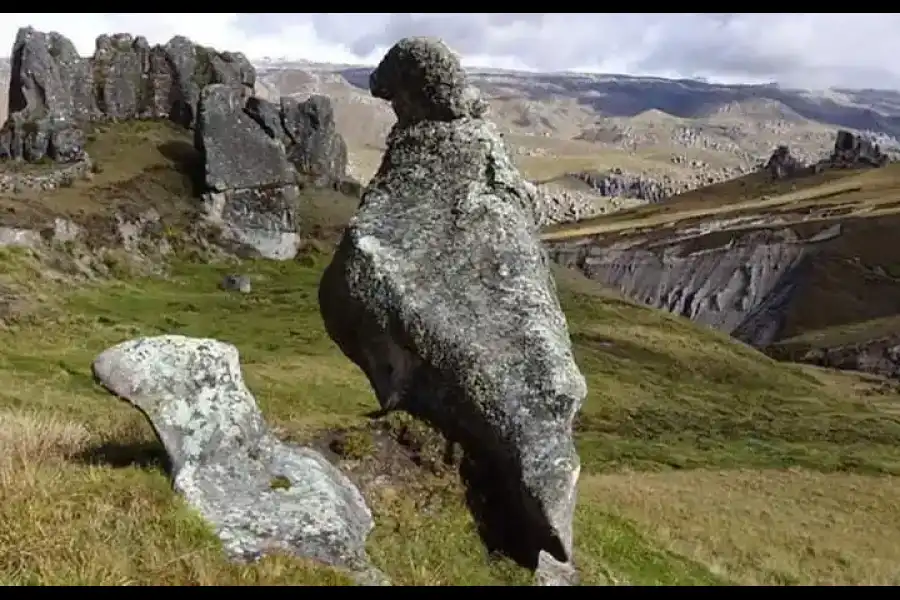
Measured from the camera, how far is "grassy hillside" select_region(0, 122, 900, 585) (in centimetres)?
1012

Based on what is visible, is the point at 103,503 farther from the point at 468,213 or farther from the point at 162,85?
the point at 162,85

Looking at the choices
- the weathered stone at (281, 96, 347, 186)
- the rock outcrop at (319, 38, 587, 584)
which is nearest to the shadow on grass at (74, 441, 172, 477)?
the rock outcrop at (319, 38, 587, 584)

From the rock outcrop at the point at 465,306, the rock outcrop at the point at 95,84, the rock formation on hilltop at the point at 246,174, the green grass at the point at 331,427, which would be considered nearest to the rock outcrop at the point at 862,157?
the green grass at the point at 331,427

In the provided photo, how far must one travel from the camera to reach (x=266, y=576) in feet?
31.1

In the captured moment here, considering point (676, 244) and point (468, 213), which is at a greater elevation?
point (468, 213)

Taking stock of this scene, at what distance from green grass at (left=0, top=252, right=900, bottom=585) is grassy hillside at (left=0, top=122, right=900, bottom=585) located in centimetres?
5

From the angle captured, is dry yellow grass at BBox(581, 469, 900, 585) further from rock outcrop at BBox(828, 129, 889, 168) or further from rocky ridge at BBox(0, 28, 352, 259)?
rock outcrop at BBox(828, 129, 889, 168)

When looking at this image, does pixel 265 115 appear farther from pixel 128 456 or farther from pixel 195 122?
pixel 128 456

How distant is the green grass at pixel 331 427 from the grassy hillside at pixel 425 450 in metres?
0.05

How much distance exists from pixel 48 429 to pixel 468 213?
261 inches

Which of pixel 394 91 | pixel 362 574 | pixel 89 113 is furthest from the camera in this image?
pixel 89 113

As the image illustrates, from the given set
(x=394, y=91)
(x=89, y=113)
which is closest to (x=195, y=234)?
(x=89, y=113)

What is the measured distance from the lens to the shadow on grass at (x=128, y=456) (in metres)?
12.1

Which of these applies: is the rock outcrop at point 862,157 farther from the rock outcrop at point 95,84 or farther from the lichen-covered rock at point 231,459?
the lichen-covered rock at point 231,459
